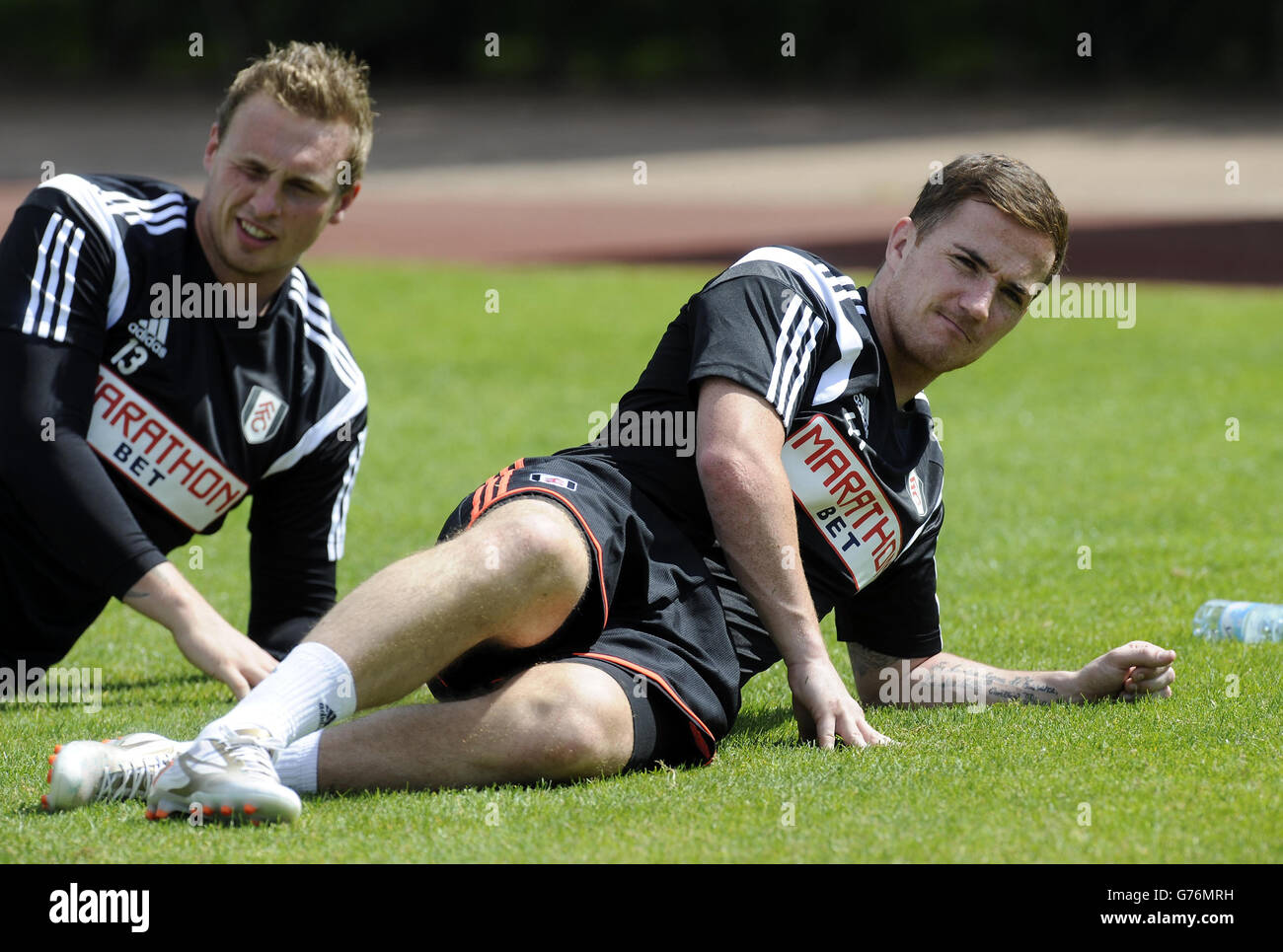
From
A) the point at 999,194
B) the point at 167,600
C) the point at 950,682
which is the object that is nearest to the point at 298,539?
the point at 167,600

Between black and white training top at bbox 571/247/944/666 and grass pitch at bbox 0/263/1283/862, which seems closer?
grass pitch at bbox 0/263/1283/862

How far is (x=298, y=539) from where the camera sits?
5129 mm

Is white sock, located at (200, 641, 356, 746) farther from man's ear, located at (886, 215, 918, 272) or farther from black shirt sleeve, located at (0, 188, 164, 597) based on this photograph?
man's ear, located at (886, 215, 918, 272)

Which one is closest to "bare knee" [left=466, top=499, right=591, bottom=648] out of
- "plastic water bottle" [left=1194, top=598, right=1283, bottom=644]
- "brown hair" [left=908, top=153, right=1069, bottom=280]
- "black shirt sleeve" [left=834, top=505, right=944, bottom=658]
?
"black shirt sleeve" [left=834, top=505, right=944, bottom=658]

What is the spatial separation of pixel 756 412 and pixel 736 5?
123 ft

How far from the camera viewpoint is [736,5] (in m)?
39.7

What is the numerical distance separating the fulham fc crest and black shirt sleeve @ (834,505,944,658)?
176 centimetres

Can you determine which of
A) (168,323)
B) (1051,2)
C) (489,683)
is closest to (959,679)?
(489,683)

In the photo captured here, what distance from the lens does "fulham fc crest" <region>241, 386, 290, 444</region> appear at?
4.89 meters

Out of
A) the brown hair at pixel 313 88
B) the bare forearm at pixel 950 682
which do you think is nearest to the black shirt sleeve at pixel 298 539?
the brown hair at pixel 313 88

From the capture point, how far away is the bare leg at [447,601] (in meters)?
3.54

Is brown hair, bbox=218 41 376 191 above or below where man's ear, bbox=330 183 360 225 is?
above

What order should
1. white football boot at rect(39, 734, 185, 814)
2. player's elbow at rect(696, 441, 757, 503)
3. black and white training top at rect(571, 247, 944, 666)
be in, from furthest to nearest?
black and white training top at rect(571, 247, 944, 666) < player's elbow at rect(696, 441, 757, 503) < white football boot at rect(39, 734, 185, 814)

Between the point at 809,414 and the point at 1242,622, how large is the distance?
2.03 meters
